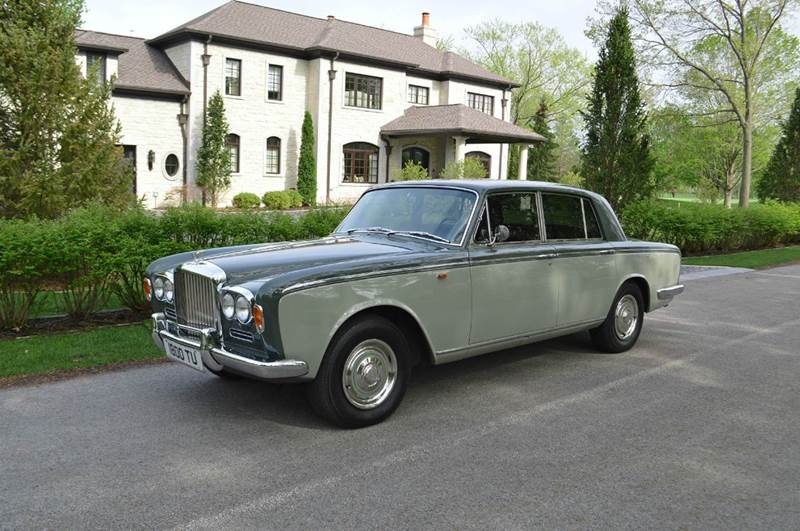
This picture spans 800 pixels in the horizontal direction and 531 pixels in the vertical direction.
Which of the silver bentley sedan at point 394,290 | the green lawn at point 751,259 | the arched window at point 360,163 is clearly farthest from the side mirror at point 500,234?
the arched window at point 360,163

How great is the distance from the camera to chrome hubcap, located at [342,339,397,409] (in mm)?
4965

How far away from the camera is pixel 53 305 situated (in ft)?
29.1

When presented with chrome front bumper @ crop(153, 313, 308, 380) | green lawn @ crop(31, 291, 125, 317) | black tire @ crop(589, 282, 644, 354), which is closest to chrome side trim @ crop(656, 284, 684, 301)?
black tire @ crop(589, 282, 644, 354)

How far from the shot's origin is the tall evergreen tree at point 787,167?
102ft

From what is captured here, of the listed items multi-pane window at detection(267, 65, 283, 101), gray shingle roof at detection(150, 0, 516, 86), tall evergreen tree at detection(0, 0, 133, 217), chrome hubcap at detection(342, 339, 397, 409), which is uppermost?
gray shingle roof at detection(150, 0, 516, 86)

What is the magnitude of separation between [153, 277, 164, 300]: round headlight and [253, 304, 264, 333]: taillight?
4.38ft

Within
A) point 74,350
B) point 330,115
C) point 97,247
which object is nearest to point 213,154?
point 330,115

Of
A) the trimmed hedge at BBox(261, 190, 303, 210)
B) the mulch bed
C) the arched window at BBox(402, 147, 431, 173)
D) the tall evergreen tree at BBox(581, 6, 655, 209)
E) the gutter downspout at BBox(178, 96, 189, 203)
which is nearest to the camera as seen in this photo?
the mulch bed

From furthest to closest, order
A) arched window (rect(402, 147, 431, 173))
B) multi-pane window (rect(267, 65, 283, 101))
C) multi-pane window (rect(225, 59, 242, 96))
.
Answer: arched window (rect(402, 147, 431, 173)) < multi-pane window (rect(267, 65, 283, 101)) < multi-pane window (rect(225, 59, 242, 96))

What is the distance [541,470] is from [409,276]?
1686 millimetres

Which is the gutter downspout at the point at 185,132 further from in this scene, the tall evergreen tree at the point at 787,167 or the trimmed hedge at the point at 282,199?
the tall evergreen tree at the point at 787,167

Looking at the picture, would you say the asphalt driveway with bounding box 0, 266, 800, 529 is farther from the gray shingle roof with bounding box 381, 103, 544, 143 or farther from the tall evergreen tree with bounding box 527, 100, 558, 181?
the tall evergreen tree with bounding box 527, 100, 558, 181

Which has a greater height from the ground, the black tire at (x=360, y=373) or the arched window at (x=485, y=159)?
the arched window at (x=485, y=159)

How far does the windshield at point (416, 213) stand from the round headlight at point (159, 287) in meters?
1.73
